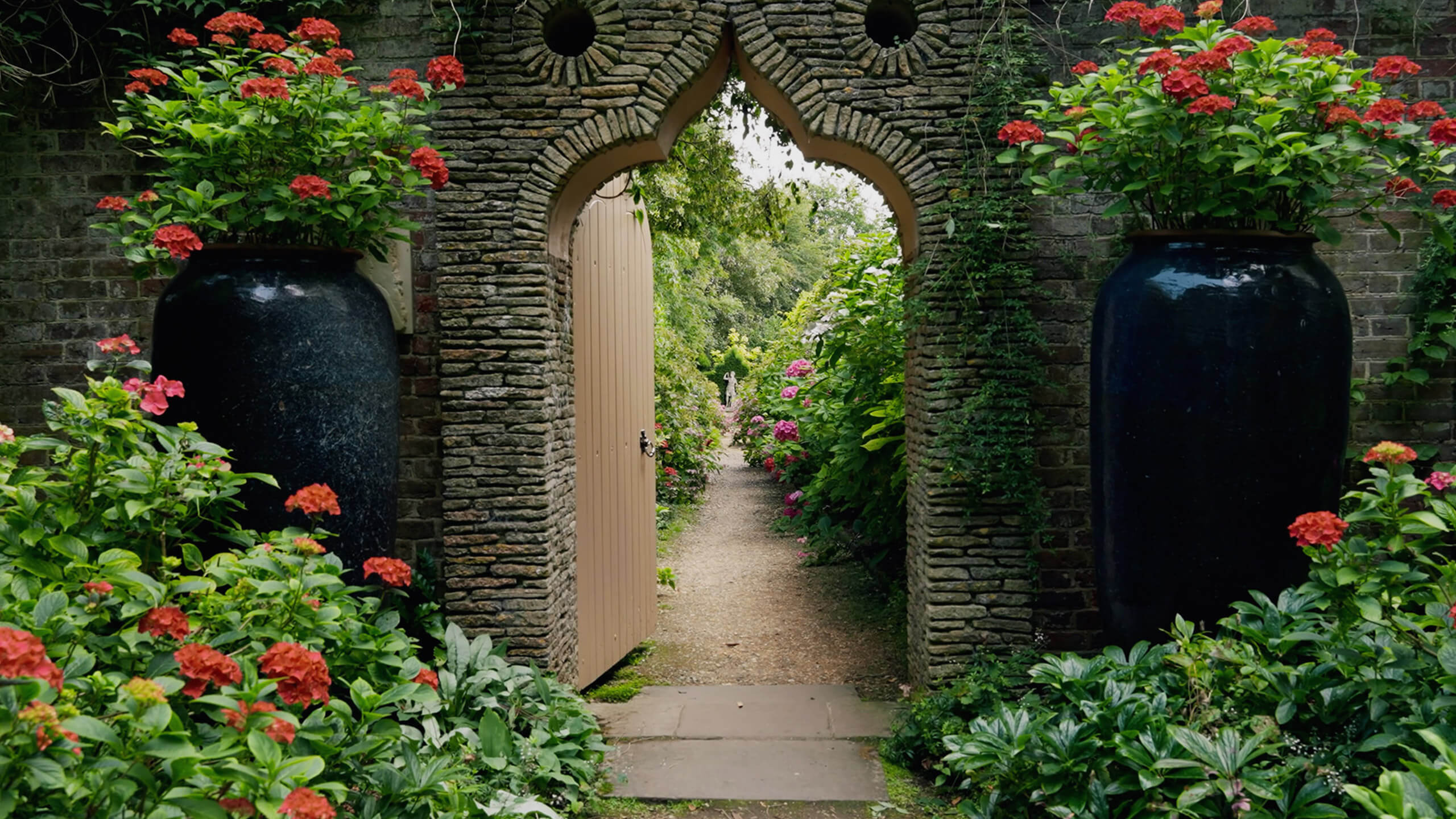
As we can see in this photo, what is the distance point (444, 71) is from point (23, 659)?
7.65 ft

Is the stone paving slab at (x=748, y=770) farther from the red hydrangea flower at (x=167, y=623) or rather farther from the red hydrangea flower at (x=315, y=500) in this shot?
the red hydrangea flower at (x=167, y=623)

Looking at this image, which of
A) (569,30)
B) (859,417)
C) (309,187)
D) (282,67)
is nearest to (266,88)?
(282,67)

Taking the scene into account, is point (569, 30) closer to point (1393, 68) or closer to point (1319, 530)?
point (1393, 68)

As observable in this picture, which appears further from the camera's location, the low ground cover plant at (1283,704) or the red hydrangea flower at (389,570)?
the red hydrangea flower at (389,570)

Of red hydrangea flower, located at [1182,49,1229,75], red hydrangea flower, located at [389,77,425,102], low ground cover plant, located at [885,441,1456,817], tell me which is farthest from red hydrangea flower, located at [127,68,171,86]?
low ground cover plant, located at [885,441,1456,817]

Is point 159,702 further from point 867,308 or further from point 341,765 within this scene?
point 867,308

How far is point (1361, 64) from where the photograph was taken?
373 centimetres

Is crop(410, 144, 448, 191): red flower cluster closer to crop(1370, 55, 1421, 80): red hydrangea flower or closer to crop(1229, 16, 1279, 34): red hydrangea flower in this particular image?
crop(1229, 16, 1279, 34): red hydrangea flower

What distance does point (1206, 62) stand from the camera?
2.73m

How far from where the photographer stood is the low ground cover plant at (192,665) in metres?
1.64

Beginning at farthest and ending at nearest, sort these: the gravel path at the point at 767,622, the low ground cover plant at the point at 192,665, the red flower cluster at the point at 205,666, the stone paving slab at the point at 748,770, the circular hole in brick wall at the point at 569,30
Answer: the gravel path at the point at 767,622
the circular hole in brick wall at the point at 569,30
the stone paving slab at the point at 748,770
the red flower cluster at the point at 205,666
the low ground cover plant at the point at 192,665

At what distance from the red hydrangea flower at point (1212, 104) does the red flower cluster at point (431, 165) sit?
7.52 feet

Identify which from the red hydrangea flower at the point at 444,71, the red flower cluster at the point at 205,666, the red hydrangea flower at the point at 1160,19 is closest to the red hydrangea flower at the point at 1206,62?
the red hydrangea flower at the point at 1160,19

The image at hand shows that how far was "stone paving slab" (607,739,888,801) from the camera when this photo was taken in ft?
11.0
